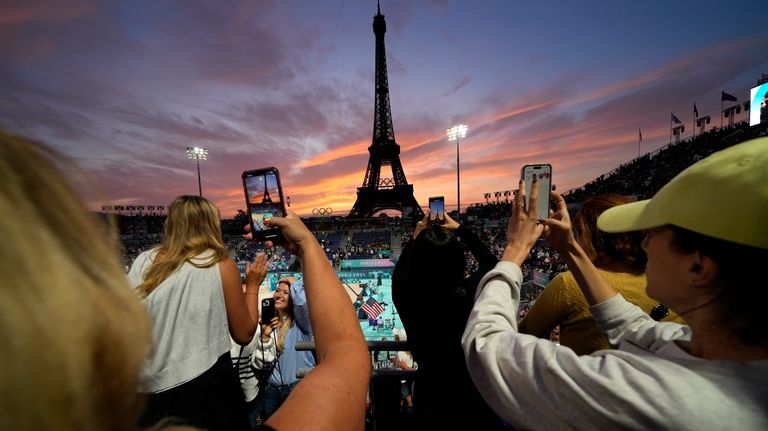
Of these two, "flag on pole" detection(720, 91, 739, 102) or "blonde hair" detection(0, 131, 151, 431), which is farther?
"flag on pole" detection(720, 91, 739, 102)

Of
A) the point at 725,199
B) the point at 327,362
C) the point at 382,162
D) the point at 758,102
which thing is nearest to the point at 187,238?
the point at 327,362

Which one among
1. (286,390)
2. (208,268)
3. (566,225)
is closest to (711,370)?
(566,225)

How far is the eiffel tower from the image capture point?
3647cm

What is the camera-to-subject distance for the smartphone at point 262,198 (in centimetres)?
217

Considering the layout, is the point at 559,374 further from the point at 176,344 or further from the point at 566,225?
the point at 176,344

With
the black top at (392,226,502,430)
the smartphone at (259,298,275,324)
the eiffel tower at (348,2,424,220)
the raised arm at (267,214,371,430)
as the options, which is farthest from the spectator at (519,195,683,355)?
the eiffel tower at (348,2,424,220)

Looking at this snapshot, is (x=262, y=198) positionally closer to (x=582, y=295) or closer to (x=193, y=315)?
(x=193, y=315)

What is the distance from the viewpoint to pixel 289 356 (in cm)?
339

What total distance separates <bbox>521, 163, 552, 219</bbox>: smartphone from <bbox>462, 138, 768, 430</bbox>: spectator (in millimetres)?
819

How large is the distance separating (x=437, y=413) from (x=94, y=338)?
1937 mm

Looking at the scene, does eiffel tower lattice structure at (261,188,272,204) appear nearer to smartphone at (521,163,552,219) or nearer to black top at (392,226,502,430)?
black top at (392,226,502,430)

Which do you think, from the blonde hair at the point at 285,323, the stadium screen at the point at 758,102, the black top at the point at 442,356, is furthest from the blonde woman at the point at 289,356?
the stadium screen at the point at 758,102

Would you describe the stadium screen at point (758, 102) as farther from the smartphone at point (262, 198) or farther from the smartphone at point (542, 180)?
the smartphone at point (262, 198)

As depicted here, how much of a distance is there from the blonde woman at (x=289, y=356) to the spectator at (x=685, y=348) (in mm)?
2618
